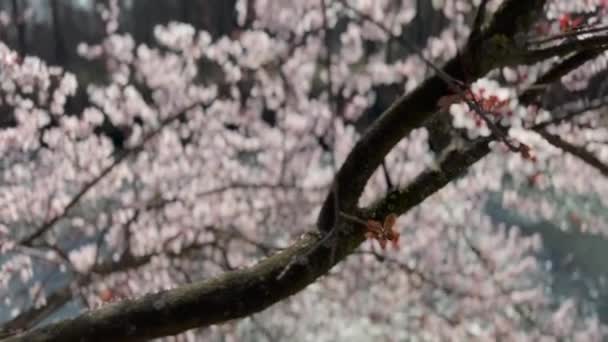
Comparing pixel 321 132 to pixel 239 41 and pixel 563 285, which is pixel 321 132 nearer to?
pixel 239 41

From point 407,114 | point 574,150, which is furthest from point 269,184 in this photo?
point 574,150

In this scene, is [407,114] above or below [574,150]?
above

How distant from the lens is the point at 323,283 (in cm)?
913

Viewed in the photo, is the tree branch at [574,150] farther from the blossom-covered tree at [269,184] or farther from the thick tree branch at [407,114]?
the blossom-covered tree at [269,184]

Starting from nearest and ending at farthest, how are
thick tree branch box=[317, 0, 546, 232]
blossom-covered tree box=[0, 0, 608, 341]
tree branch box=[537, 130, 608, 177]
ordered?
thick tree branch box=[317, 0, 546, 232], tree branch box=[537, 130, 608, 177], blossom-covered tree box=[0, 0, 608, 341]

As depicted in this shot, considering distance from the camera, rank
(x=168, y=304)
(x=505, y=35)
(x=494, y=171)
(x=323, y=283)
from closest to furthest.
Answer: (x=505, y=35) → (x=168, y=304) → (x=323, y=283) → (x=494, y=171)

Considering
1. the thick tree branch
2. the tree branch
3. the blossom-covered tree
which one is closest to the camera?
the thick tree branch

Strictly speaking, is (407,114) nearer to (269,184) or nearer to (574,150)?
(574,150)

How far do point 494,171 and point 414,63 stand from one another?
209cm

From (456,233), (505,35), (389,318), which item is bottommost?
(505,35)

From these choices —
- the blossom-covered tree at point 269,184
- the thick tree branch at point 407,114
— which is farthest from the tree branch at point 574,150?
the blossom-covered tree at point 269,184

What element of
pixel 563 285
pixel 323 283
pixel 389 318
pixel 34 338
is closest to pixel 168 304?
pixel 34 338

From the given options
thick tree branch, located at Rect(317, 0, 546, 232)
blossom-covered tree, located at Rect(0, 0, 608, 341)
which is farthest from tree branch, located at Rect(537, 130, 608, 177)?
blossom-covered tree, located at Rect(0, 0, 608, 341)

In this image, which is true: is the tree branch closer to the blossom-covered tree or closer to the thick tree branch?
the thick tree branch
